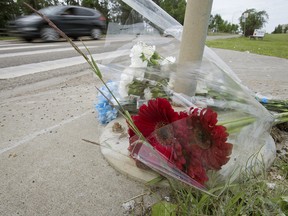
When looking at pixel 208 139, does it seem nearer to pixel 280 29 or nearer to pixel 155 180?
pixel 155 180

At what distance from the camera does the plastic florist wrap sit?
101 cm

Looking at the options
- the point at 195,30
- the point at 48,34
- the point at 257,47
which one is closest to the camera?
the point at 195,30

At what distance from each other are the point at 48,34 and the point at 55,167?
935 cm

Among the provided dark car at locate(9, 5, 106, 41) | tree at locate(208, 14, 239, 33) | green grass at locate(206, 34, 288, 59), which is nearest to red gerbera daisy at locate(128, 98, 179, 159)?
dark car at locate(9, 5, 106, 41)

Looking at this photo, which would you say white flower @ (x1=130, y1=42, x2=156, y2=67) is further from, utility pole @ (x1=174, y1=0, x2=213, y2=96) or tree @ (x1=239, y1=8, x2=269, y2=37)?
tree @ (x1=239, y1=8, x2=269, y2=37)

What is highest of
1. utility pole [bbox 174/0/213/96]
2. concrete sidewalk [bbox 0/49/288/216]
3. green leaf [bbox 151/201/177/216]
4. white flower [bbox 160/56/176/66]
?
utility pole [bbox 174/0/213/96]

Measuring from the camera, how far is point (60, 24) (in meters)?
10.1

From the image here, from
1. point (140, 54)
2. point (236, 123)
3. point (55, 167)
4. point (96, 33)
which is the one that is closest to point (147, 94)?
point (140, 54)

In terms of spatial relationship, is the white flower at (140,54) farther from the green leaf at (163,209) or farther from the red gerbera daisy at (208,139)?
the green leaf at (163,209)

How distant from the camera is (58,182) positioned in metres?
1.21

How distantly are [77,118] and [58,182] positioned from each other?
85 centimetres

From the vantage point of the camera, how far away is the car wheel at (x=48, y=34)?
9.29 metres

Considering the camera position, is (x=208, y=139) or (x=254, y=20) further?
(x=254, y=20)

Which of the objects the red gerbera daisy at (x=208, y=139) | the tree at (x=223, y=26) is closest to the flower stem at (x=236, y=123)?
the red gerbera daisy at (x=208, y=139)
